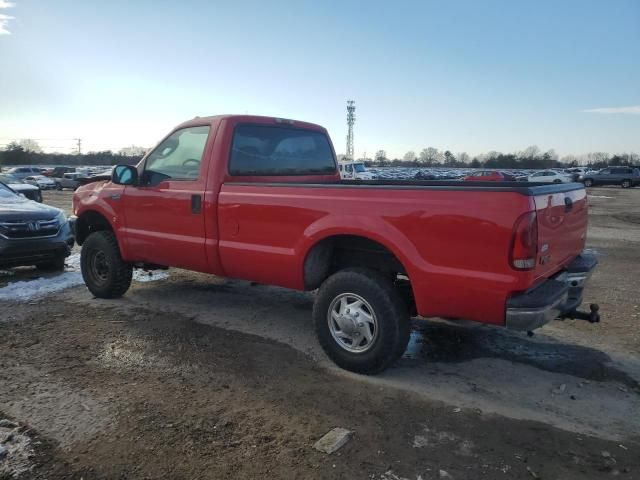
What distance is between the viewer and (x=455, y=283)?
330cm

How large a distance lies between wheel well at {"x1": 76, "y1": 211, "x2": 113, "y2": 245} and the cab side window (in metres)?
1.15

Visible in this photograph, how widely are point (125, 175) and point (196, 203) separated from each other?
3.81 feet

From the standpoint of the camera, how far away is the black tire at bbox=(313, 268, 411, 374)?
144 inches

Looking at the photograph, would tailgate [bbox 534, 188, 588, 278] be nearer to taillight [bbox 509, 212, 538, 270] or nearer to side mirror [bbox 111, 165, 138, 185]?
taillight [bbox 509, 212, 538, 270]

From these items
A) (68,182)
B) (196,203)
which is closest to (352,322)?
(196,203)

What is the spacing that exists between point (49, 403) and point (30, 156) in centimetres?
8707

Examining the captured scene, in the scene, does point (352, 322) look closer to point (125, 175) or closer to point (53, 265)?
point (125, 175)

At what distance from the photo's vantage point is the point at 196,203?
4.80 metres

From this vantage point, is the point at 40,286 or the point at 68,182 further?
the point at 68,182

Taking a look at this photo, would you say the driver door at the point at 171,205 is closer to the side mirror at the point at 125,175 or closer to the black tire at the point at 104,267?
the side mirror at the point at 125,175

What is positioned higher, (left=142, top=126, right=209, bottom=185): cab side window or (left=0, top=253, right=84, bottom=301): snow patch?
(left=142, top=126, right=209, bottom=185): cab side window

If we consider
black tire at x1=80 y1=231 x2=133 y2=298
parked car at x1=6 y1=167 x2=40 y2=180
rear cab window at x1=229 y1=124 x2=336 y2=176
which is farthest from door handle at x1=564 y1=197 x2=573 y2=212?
parked car at x1=6 y1=167 x2=40 y2=180

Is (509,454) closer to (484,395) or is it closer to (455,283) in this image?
(484,395)

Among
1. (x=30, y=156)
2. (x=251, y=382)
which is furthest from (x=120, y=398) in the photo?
(x=30, y=156)
